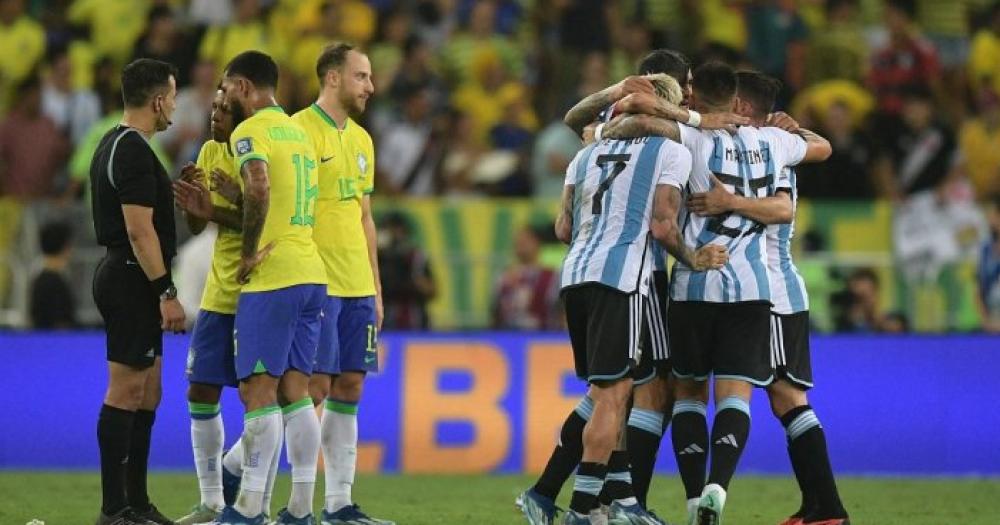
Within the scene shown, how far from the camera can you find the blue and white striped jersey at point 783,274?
10.2 metres

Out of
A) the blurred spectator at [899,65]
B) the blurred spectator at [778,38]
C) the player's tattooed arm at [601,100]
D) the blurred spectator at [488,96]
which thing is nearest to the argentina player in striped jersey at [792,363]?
the player's tattooed arm at [601,100]

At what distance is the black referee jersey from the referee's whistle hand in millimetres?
257

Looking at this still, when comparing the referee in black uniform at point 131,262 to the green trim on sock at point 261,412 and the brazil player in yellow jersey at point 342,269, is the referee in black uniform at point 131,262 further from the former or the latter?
the brazil player in yellow jersey at point 342,269

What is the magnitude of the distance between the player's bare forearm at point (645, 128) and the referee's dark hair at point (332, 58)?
162cm

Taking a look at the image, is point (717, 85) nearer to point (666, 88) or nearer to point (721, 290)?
point (666, 88)

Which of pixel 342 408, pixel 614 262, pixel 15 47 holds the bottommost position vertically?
pixel 342 408

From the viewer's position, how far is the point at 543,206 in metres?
17.7

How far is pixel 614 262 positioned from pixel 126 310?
259 cm

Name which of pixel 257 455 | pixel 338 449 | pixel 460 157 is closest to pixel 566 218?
pixel 338 449

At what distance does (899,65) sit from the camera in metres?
20.4

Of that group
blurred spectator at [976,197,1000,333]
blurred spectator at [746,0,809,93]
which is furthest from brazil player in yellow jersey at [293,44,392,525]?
blurred spectator at [746,0,809,93]

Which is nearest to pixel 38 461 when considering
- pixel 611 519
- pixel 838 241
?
pixel 611 519

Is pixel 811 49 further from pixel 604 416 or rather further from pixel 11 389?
pixel 604 416

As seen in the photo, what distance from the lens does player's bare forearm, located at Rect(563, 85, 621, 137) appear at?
33.2 feet
